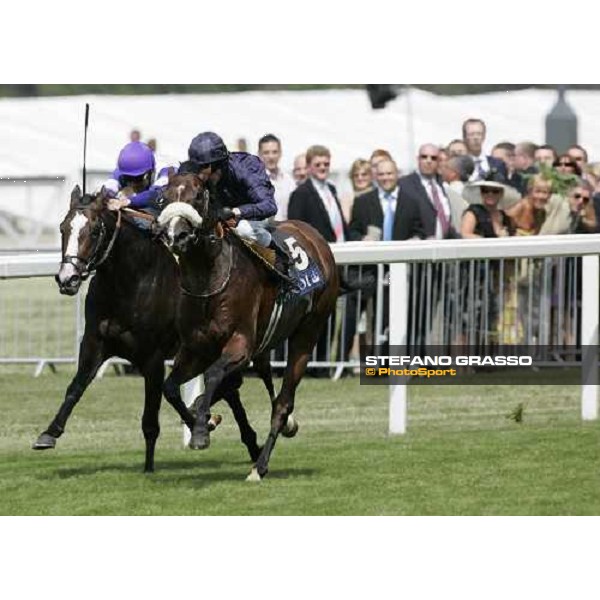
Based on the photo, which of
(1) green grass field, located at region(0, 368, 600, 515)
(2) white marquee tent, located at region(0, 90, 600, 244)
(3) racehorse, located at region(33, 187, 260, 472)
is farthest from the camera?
(2) white marquee tent, located at region(0, 90, 600, 244)

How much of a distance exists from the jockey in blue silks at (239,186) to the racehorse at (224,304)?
82 millimetres

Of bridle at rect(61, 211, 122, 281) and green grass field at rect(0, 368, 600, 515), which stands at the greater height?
bridle at rect(61, 211, 122, 281)

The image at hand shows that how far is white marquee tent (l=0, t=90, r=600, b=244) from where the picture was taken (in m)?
22.1

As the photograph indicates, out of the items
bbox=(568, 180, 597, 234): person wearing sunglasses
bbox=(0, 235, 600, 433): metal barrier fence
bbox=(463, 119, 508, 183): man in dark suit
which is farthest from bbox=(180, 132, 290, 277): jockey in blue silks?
bbox=(463, 119, 508, 183): man in dark suit

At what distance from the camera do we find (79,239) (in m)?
10.4

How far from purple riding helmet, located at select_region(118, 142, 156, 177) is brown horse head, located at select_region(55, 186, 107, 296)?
462 mm

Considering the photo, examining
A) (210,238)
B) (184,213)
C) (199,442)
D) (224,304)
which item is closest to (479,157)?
(224,304)

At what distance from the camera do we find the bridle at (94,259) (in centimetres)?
1034

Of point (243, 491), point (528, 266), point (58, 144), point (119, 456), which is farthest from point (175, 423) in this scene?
point (58, 144)

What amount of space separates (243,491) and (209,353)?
2.75 ft

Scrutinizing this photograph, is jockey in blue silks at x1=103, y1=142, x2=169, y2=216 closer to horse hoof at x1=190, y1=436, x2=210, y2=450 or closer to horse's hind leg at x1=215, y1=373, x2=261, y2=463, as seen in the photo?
horse's hind leg at x1=215, y1=373, x2=261, y2=463

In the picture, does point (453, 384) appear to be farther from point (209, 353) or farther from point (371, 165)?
point (209, 353)

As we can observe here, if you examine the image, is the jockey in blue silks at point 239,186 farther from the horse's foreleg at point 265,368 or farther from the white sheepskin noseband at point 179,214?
the horse's foreleg at point 265,368

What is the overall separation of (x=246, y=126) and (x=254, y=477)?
12.5 meters
